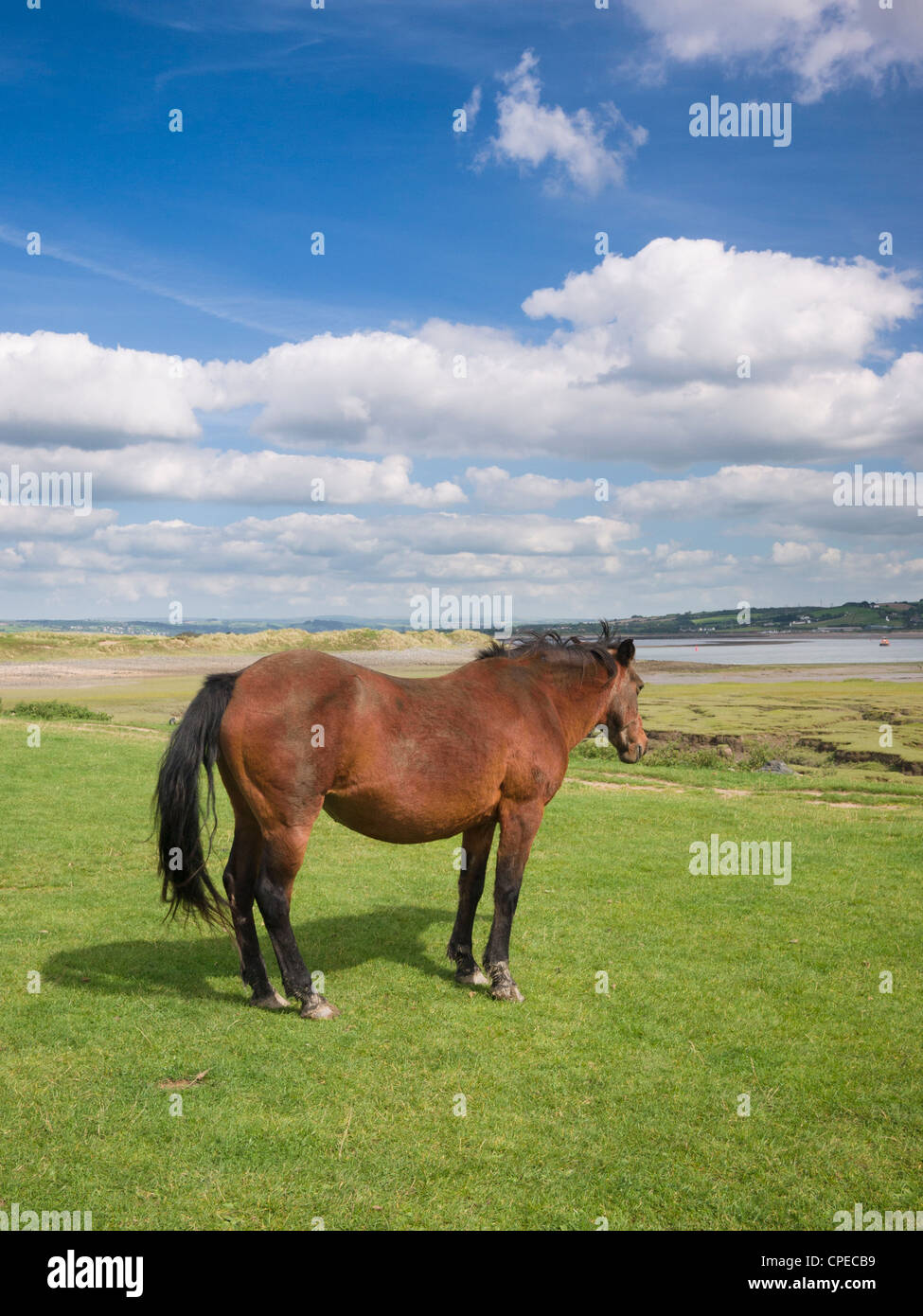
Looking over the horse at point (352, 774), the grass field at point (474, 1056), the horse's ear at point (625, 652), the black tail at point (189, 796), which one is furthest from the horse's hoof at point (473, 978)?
the horse's ear at point (625, 652)

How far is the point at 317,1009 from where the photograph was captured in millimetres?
6426

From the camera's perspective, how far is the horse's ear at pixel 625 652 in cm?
782

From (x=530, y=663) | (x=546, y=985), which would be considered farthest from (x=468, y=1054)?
(x=530, y=663)

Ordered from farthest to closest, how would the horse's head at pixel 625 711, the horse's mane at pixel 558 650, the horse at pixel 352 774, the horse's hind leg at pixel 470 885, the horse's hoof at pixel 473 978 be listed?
the horse's head at pixel 625 711 → the horse's mane at pixel 558 650 → the horse's hind leg at pixel 470 885 → the horse's hoof at pixel 473 978 → the horse at pixel 352 774

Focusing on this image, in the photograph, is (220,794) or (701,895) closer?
(701,895)

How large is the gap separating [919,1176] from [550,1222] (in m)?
2.11

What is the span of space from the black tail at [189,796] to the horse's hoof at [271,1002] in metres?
0.67

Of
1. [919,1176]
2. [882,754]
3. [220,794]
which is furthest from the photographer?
[882,754]

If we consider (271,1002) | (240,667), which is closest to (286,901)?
(271,1002)

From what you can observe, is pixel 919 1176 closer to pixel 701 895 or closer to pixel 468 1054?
pixel 468 1054

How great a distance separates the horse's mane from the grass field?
110 inches

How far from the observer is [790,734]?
32.2m

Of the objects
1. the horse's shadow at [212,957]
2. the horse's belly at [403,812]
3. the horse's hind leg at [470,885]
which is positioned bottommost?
the horse's shadow at [212,957]

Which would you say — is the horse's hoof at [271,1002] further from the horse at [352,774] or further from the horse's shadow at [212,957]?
the horse's shadow at [212,957]
